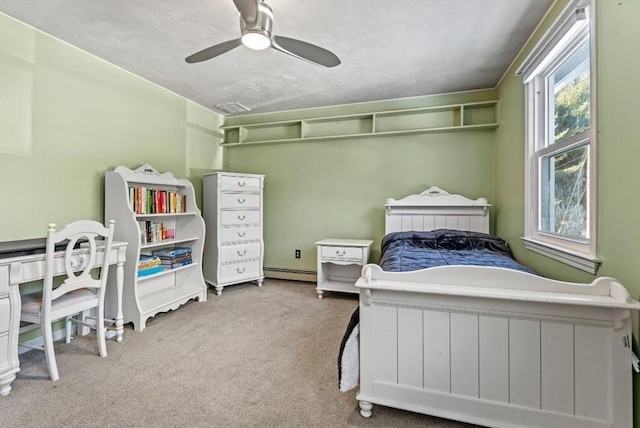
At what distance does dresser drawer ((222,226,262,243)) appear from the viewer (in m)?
3.43

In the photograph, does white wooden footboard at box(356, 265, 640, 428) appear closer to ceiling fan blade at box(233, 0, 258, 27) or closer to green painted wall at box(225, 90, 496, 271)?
ceiling fan blade at box(233, 0, 258, 27)

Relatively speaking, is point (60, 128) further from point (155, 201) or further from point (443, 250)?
point (443, 250)

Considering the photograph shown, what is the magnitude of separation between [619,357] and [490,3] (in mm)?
1964

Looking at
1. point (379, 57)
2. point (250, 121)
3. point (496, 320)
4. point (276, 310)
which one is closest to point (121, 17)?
point (379, 57)

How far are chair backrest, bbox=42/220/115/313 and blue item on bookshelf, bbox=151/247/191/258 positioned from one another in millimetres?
835

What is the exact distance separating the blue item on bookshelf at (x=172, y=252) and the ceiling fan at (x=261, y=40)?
1845 mm

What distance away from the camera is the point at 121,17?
1993 mm

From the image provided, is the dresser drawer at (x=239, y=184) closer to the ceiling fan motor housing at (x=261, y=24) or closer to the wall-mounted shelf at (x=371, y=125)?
the wall-mounted shelf at (x=371, y=125)

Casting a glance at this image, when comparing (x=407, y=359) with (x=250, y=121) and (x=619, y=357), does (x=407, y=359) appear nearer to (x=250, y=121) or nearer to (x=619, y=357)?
(x=619, y=357)

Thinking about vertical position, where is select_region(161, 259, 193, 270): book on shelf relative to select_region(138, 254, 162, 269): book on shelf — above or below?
below

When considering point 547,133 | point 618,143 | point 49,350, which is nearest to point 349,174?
point 547,133

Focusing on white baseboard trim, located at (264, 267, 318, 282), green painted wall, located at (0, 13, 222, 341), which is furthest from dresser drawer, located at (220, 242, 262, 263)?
green painted wall, located at (0, 13, 222, 341)

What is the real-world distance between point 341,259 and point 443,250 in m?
1.10

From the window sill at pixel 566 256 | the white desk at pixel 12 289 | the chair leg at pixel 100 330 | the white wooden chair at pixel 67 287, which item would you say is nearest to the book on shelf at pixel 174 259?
the white wooden chair at pixel 67 287
